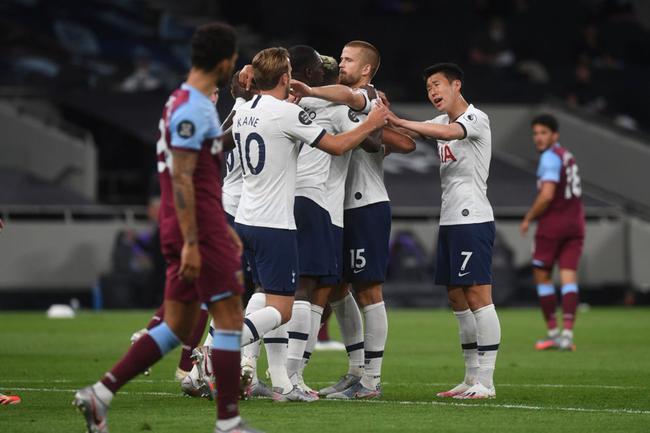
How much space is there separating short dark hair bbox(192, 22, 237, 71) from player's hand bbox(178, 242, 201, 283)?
37.7 inches

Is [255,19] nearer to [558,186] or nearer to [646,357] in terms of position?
[558,186]

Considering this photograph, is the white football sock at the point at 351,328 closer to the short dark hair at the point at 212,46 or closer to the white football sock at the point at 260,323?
the white football sock at the point at 260,323

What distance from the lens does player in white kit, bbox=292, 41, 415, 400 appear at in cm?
969

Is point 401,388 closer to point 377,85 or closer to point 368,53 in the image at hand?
point 368,53

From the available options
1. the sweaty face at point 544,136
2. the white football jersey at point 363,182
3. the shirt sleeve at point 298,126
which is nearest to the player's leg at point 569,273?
the sweaty face at point 544,136

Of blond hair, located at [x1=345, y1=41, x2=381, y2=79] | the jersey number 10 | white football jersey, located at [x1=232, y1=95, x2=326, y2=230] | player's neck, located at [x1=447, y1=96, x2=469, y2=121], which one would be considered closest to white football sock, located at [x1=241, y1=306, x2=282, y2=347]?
white football jersey, located at [x1=232, y1=95, x2=326, y2=230]

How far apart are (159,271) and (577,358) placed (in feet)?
34.0

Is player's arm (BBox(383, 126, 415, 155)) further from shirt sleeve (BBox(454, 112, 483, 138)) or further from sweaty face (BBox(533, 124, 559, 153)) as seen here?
sweaty face (BBox(533, 124, 559, 153))

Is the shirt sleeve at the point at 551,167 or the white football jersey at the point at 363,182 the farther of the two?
the shirt sleeve at the point at 551,167

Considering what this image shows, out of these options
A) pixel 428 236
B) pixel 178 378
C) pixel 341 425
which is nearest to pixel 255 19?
pixel 428 236

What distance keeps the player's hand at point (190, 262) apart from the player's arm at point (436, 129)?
268 centimetres

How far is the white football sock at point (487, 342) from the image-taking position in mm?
9609

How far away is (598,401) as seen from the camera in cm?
932

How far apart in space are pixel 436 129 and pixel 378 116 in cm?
82
